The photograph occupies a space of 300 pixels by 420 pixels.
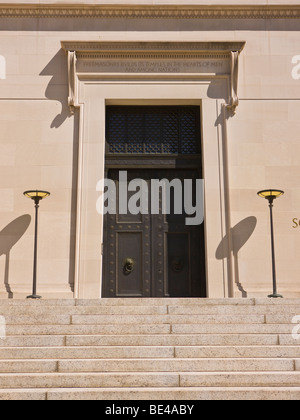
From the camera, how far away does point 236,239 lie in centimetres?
1317

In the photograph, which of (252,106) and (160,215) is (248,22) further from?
(160,215)

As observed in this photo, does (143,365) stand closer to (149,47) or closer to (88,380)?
(88,380)

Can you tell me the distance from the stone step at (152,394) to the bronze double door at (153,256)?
6541 millimetres

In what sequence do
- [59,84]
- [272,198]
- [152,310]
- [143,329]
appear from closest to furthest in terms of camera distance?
[143,329] < [152,310] < [272,198] < [59,84]

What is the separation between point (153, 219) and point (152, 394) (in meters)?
7.36

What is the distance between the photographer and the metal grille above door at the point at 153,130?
565 inches

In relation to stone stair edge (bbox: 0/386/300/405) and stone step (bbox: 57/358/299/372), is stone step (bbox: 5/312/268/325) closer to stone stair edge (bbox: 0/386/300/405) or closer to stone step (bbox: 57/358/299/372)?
stone step (bbox: 57/358/299/372)

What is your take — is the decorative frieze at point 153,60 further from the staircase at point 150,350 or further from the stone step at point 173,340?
the stone step at point 173,340

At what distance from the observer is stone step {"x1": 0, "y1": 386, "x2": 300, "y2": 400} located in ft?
22.5

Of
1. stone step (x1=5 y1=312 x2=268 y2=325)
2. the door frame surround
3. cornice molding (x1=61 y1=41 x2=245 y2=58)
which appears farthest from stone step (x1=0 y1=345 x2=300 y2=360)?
→ cornice molding (x1=61 y1=41 x2=245 y2=58)

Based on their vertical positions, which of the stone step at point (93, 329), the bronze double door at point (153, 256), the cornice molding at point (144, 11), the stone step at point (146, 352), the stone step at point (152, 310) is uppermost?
the cornice molding at point (144, 11)

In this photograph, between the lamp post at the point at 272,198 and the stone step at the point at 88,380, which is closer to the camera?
the stone step at the point at 88,380

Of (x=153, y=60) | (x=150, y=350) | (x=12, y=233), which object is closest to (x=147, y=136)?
(x=153, y=60)

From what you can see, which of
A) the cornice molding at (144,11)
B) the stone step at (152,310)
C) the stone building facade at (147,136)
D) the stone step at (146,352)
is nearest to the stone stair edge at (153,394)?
the stone step at (146,352)
